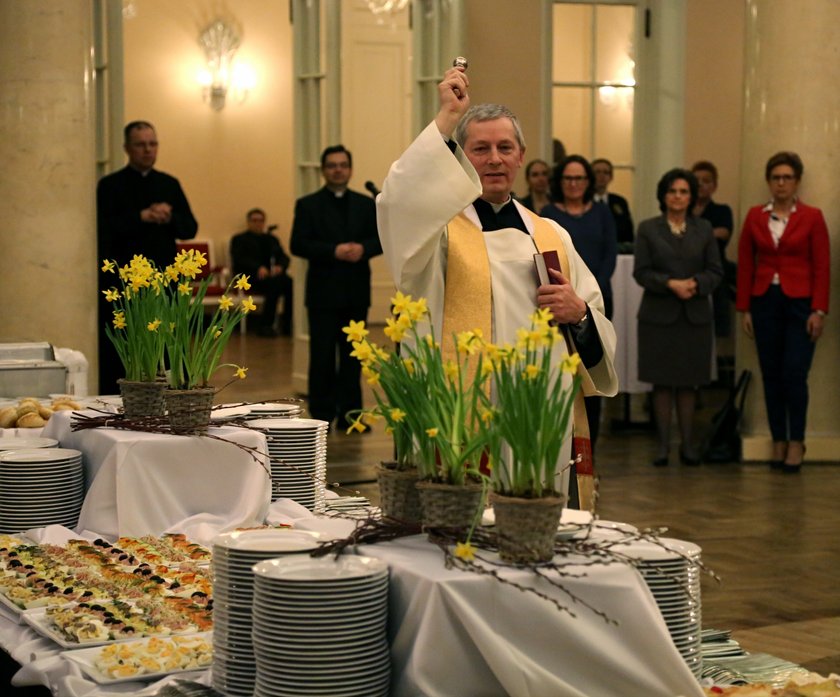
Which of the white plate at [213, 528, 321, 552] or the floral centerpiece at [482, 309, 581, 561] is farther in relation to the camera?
the white plate at [213, 528, 321, 552]

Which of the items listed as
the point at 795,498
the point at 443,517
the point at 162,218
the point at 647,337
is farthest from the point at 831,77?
the point at 443,517

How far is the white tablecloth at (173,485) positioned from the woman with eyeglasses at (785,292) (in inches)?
199

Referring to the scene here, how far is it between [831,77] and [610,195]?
2.15 meters

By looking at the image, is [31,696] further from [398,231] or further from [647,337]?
[647,337]

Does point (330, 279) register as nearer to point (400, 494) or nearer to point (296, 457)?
point (296, 457)

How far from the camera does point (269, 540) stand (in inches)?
93.8

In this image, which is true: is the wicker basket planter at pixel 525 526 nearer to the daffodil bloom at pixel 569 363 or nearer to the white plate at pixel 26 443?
the daffodil bloom at pixel 569 363

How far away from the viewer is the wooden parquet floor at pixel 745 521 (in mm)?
4805

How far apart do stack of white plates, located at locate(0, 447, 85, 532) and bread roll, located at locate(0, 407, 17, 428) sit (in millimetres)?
748

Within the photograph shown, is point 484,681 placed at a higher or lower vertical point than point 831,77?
lower

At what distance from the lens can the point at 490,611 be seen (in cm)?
212

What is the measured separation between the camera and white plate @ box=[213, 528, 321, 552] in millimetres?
2316

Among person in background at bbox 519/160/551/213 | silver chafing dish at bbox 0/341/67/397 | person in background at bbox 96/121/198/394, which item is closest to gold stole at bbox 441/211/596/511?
silver chafing dish at bbox 0/341/67/397

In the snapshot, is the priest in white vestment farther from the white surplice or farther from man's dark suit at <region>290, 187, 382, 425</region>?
man's dark suit at <region>290, 187, 382, 425</region>
